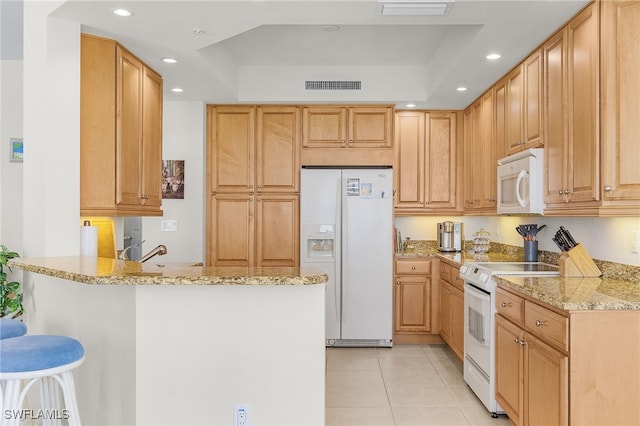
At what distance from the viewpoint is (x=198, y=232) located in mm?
4695

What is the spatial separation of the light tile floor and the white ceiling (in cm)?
243

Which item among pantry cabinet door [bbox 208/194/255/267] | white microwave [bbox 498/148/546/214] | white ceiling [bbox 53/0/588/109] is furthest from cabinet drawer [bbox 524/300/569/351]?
pantry cabinet door [bbox 208/194/255/267]

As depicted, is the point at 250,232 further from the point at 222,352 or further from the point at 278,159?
the point at 222,352

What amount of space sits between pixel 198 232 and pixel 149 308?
101 inches

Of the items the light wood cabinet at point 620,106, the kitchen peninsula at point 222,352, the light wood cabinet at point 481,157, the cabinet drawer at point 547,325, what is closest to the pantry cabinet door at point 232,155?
the light wood cabinet at point 481,157

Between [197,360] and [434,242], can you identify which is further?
[434,242]

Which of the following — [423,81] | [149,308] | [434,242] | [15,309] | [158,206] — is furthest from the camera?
[434,242]

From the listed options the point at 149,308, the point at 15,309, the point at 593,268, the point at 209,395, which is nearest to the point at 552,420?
the point at 593,268

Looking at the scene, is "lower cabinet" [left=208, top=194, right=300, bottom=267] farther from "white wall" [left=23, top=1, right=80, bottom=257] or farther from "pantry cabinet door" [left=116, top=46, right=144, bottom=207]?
"white wall" [left=23, top=1, right=80, bottom=257]

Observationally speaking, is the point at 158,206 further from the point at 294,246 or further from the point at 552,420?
the point at 552,420

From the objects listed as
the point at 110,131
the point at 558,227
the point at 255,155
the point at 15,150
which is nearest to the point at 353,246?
the point at 255,155

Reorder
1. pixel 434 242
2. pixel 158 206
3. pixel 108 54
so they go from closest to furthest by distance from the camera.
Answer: pixel 108 54 → pixel 158 206 → pixel 434 242

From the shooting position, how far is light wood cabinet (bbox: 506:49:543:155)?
3164mm

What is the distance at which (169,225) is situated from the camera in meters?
4.68
